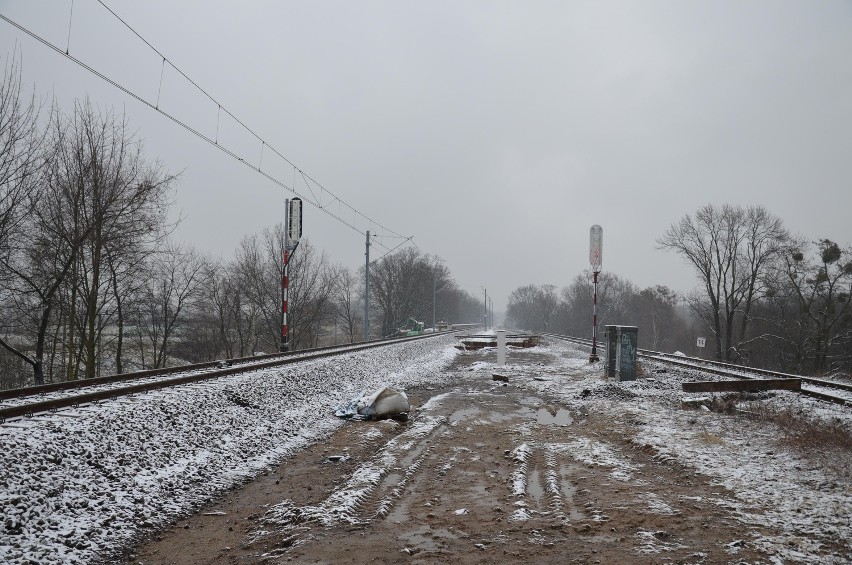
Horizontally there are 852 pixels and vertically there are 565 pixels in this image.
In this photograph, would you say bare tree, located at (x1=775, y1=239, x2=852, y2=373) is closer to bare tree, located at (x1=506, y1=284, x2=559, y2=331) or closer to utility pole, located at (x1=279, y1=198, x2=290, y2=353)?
utility pole, located at (x1=279, y1=198, x2=290, y2=353)

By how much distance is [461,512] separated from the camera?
19.5 ft

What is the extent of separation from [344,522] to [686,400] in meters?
9.86

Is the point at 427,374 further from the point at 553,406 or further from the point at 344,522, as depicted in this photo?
the point at 344,522

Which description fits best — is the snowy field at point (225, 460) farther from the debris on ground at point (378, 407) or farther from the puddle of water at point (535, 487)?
the puddle of water at point (535, 487)

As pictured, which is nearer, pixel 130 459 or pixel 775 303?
pixel 130 459

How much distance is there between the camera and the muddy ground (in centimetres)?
486

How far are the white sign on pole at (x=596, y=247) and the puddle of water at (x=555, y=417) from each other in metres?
11.4

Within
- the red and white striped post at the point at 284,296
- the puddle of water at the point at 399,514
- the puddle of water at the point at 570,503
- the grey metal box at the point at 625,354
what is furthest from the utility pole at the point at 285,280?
the puddle of water at the point at 570,503

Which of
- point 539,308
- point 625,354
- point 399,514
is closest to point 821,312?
point 625,354

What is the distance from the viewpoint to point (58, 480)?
5426mm

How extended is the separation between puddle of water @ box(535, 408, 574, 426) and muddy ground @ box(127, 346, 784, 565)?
6.19 feet

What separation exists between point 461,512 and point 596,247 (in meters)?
19.4

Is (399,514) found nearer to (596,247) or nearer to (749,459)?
(749,459)

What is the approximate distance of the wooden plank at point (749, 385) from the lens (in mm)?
12586
